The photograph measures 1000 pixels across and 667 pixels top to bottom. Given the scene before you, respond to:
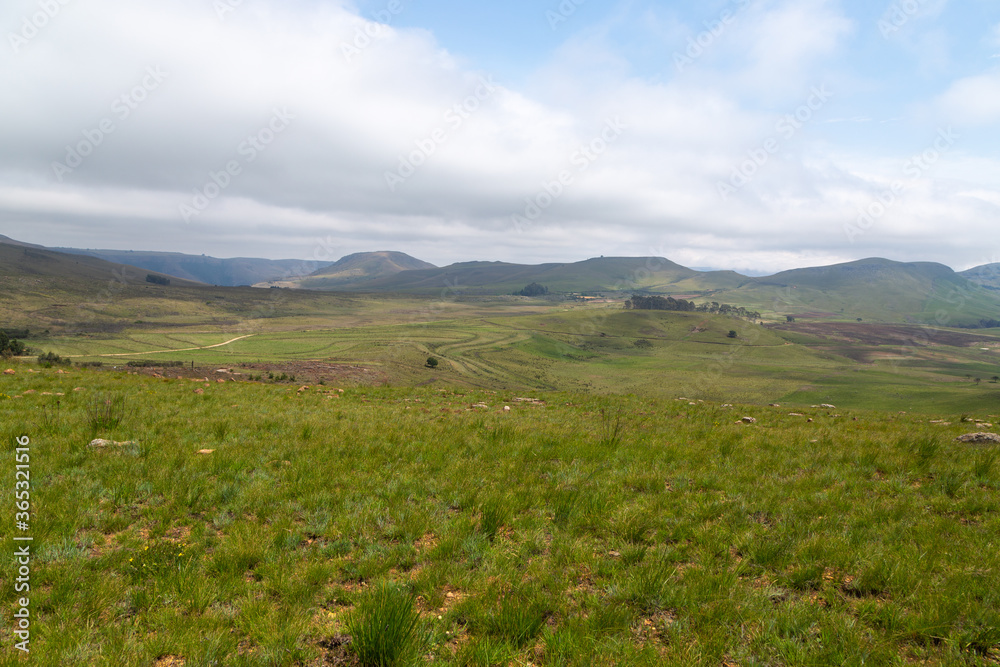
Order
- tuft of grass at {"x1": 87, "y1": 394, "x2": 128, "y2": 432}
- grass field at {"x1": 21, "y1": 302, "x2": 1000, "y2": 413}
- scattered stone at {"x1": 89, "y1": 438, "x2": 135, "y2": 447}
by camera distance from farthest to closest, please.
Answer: grass field at {"x1": 21, "y1": 302, "x2": 1000, "y2": 413}, tuft of grass at {"x1": 87, "y1": 394, "x2": 128, "y2": 432}, scattered stone at {"x1": 89, "y1": 438, "x2": 135, "y2": 447}

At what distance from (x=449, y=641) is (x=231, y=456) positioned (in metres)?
7.08

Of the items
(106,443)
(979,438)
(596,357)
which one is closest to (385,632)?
(106,443)

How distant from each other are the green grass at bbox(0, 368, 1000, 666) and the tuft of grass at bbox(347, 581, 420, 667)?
0.03 m

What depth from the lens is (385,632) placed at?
12.4 ft

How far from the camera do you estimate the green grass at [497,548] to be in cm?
401

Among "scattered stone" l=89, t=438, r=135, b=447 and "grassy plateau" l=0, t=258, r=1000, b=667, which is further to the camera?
"scattered stone" l=89, t=438, r=135, b=447

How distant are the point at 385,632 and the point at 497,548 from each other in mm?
2363

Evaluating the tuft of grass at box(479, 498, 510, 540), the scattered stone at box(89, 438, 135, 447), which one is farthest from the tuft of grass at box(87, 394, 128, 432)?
the tuft of grass at box(479, 498, 510, 540)

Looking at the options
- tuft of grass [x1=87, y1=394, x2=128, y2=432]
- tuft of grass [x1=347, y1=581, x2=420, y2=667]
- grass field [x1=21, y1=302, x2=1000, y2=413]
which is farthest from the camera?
grass field [x1=21, y1=302, x2=1000, y2=413]

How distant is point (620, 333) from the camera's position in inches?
7387

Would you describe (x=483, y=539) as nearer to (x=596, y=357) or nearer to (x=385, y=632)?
(x=385, y=632)

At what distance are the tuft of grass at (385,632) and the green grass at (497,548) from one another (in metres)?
0.03

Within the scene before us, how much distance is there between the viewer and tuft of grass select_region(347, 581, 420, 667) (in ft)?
12.2

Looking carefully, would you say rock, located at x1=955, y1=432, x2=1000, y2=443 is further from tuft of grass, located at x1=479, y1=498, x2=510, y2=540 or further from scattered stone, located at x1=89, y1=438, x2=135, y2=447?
scattered stone, located at x1=89, y1=438, x2=135, y2=447
